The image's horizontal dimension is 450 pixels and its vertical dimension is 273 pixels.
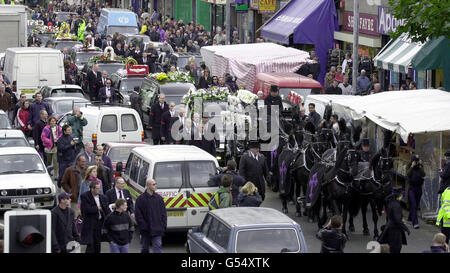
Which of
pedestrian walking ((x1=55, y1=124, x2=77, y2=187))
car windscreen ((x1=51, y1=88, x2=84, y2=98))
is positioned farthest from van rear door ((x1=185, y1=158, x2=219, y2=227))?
→ car windscreen ((x1=51, y1=88, x2=84, y2=98))

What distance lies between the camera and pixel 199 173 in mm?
17906

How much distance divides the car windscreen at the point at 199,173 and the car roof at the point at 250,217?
3107 mm

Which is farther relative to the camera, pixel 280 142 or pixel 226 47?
Result: pixel 226 47

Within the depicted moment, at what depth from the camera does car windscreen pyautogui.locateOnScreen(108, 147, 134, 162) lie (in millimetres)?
21938

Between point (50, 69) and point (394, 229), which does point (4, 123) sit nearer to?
point (50, 69)

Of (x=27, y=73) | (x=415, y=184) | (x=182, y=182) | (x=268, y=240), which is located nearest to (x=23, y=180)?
(x=182, y=182)

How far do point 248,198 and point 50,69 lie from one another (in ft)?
63.1

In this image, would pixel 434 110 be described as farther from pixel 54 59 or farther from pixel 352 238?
pixel 54 59

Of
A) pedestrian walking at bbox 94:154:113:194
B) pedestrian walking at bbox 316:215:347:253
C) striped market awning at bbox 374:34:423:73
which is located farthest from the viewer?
striped market awning at bbox 374:34:423:73

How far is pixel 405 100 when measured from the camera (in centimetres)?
2214

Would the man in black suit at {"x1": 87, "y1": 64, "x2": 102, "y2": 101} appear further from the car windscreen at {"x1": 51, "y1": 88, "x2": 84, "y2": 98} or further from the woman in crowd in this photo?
the woman in crowd

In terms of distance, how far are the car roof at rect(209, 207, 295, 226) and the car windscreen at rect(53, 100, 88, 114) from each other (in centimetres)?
1540
